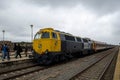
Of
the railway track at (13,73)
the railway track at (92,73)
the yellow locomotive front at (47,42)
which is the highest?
the yellow locomotive front at (47,42)

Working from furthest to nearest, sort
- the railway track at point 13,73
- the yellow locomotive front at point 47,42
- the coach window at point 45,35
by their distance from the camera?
the coach window at point 45,35 → the yellow locomotive front at point 47,42 → the railway track at point 13,73

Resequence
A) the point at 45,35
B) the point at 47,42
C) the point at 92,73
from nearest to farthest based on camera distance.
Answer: the point at 92,73 < the point at 47,42 < the point at 45,35

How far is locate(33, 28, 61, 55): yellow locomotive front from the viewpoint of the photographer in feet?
67.7

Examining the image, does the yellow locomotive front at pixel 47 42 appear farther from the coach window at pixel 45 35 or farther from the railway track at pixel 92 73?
the railway track at pixel 92 73

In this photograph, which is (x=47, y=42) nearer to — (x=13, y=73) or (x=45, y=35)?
(x=45, y=35)

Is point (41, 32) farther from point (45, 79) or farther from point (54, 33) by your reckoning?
point (45, 79)

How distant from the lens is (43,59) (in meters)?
20.5

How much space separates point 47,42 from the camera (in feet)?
68.0

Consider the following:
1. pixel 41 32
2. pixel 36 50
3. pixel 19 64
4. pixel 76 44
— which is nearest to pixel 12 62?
pixel 19 64

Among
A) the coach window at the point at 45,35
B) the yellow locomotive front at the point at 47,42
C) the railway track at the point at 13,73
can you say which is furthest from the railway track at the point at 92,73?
the coach window at the point at 45,35

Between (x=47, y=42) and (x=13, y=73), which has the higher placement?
(x=47, y=42)

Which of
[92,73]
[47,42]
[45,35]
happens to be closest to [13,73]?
[92,73]

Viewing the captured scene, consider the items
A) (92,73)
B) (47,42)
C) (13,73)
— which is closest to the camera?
(13,73)

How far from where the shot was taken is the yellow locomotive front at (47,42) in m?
20.6
